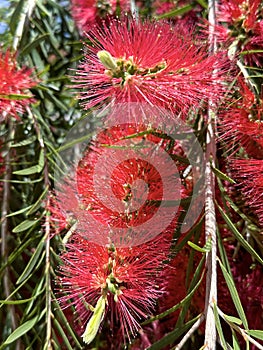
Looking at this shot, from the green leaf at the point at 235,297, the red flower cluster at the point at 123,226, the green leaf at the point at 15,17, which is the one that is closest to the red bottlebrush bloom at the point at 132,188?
the red flower cluster at the point at 123,226

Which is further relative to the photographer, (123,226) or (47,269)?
(47,269)

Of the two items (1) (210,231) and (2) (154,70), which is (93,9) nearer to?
(2) (154,70)

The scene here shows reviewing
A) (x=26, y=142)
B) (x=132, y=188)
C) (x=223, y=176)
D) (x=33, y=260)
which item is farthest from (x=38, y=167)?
(x=223, y=176)

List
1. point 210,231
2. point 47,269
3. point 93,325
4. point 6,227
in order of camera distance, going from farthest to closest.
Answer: point 6,227 → point 47,269 → point 210,231 → point 93,325

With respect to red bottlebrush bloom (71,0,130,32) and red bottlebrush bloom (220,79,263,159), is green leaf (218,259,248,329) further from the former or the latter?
red bottlebrush bloom (71,0,130,32)

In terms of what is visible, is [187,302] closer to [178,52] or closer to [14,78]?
[178,52]

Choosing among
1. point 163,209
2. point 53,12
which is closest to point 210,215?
point 163,209

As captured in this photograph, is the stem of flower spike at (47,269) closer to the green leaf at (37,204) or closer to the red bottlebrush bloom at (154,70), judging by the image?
the green leaf at (37,204)
